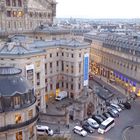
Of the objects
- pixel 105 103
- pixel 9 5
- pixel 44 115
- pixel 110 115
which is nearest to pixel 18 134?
pixel 44 115

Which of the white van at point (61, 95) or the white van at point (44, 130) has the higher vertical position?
the white van at point (61, 95)

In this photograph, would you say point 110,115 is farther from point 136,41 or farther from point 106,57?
point 106,57

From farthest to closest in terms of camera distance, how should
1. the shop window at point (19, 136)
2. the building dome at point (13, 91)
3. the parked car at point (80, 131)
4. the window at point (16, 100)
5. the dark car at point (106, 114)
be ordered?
the dark car at point (106, 114), the parked car at point (80, 131), the shop window at point (19, 136), the window at point (16, 100), the building dome at point (13, 91)

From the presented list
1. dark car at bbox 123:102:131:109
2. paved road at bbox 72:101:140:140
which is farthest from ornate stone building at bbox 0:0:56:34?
paved road at bbox 72:101:140:140

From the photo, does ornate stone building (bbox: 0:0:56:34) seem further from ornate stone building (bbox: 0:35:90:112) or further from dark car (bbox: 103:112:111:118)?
dark car (bbox: 103:112:111:118)

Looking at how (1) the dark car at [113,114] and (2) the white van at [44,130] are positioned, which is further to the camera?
(1) the dark car at [113,114]

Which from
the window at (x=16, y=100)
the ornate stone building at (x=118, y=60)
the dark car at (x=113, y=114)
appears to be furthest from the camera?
the ornate stone building at (x=118, y=60)

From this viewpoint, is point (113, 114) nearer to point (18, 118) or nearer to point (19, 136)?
point (19, 136)

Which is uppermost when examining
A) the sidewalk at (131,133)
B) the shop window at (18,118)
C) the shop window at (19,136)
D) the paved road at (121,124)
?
Result: the shop window at (18,118)

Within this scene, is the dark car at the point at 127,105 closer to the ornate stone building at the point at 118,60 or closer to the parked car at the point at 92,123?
the ornate stone building at the point at 118,60

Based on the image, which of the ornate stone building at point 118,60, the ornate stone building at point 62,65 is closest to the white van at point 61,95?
the ornate stone building at point 62,65
